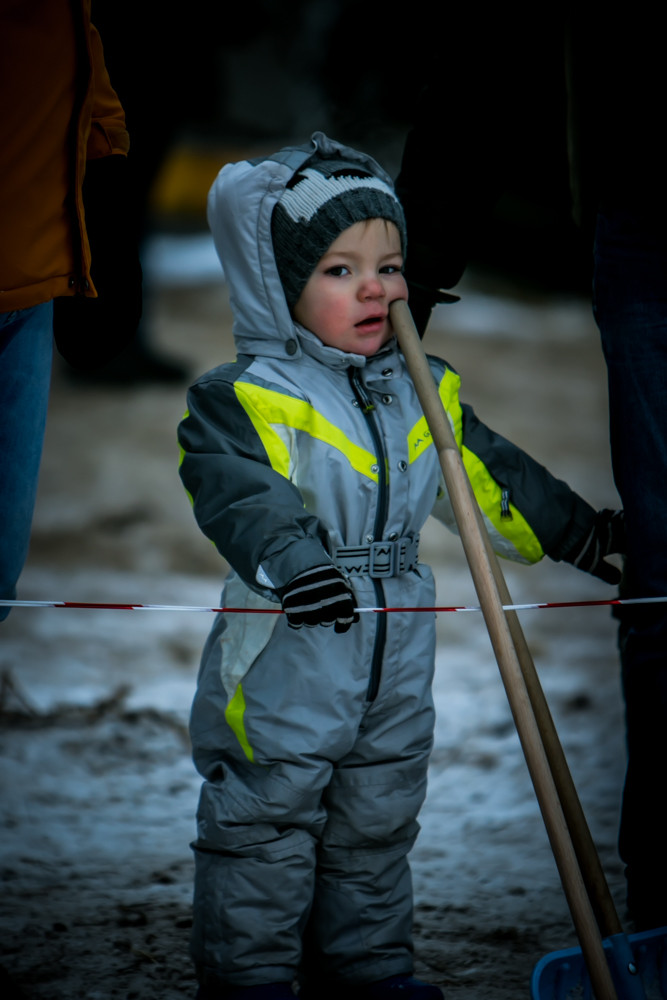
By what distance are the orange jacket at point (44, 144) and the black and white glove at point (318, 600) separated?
63 cm

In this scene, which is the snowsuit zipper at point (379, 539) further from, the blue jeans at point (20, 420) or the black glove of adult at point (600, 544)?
the blue jeans at point (20, 420)

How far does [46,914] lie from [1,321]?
48.8 inches

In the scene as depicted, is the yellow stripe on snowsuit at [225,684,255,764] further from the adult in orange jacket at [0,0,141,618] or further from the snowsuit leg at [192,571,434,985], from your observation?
the adult in orange jacket at [0,0,141,618]

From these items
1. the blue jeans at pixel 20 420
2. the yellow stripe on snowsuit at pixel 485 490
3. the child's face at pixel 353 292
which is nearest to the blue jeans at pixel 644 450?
the yellow stripe on snowsuit at pixel 485 490

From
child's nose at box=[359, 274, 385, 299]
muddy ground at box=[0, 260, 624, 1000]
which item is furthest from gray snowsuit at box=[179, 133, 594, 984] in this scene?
muddy ground at box=[0, 260, 624, 1000]

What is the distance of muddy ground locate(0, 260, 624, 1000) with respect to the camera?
2.28m

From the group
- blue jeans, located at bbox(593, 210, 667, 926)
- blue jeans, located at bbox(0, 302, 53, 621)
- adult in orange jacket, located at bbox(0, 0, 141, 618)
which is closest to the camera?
adult in orange jacket, located at bbox(0, 0, 141, 618)

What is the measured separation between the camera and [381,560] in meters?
1.95

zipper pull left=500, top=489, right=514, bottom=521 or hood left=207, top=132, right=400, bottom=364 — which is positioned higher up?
hood left=207, top=132, right=400, bottom=364

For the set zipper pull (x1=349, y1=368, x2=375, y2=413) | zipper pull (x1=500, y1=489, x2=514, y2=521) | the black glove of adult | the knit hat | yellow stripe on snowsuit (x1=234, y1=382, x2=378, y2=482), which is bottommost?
the black glove of adult

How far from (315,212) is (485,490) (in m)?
0.59

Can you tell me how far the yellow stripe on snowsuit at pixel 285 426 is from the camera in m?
1.87

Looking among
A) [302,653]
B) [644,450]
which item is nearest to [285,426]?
[302,653]

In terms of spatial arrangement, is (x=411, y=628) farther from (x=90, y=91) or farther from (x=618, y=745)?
(x=618, y=745)
